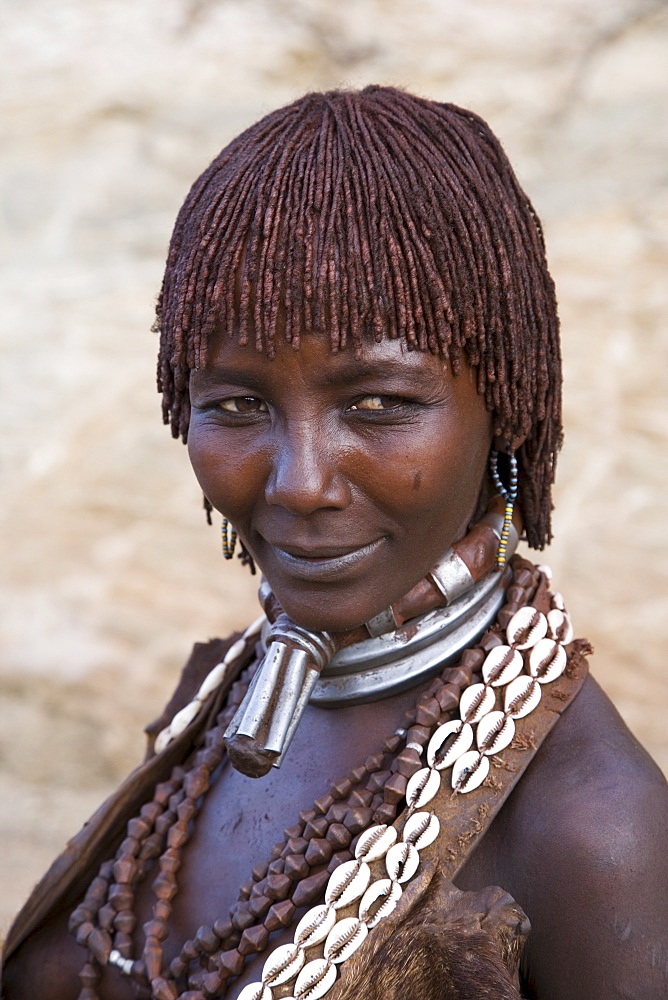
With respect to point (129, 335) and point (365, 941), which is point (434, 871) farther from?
point (129, 335)

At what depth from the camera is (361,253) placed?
4.06 ft

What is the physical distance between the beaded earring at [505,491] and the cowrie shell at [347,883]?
0.38 meters

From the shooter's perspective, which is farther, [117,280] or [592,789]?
[117,280]

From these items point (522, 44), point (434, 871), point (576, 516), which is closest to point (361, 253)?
point (434, 871)

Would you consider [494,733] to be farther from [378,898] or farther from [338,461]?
[338,461]

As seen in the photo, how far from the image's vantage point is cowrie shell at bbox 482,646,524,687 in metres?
1.38

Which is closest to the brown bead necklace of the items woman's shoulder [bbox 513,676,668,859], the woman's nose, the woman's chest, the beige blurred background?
the woman's chest

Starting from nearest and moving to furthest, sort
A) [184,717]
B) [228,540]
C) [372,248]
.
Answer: [372,248] < [228,540] < [184,717]

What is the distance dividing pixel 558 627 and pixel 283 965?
0.48 metres

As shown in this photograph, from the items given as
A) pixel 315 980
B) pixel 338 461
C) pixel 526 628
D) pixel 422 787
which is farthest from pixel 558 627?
pixel 315 980

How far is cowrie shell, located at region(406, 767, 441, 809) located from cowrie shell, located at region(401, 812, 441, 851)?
0.05 ft

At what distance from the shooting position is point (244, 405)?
133cm

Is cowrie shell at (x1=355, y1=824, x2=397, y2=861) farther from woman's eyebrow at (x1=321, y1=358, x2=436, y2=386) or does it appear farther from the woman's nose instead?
woman's eyebrow at (x1=321, y1=358, x2=436, y2=386)

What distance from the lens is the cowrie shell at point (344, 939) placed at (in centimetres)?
128
